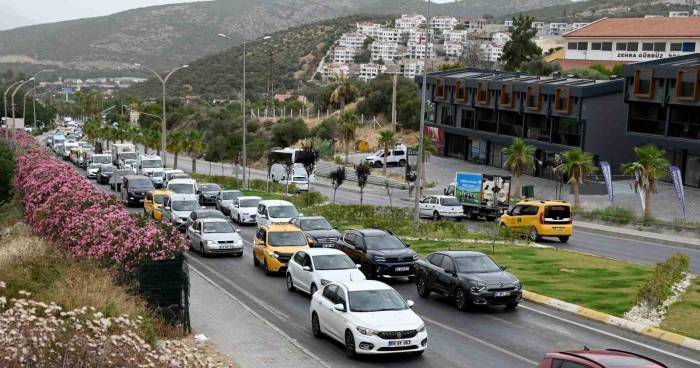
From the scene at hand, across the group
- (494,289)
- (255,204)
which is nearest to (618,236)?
(255,204)

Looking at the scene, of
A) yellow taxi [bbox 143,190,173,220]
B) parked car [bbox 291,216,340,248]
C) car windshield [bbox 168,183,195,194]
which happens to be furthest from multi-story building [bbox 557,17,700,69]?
parked car [bbox 291,216,340,248]

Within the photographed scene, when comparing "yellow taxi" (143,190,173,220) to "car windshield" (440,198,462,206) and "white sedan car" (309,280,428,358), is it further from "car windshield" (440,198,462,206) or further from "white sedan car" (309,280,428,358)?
"white sedan car" (309,280,428,358)

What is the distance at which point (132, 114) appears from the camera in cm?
13450

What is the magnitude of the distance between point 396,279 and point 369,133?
76804mm

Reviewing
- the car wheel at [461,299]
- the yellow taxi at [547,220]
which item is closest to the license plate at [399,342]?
the car wheel at [461,299]

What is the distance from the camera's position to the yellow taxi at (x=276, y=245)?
25672mm

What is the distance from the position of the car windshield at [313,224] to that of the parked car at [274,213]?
313cm

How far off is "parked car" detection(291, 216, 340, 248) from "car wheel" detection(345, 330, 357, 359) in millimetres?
12753

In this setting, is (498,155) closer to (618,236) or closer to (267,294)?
(618,236)

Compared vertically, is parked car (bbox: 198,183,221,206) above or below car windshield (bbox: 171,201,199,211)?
below

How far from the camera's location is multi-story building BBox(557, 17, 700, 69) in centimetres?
9188

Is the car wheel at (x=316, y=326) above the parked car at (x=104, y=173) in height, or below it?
above

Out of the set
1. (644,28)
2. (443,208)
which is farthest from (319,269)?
(644,28)

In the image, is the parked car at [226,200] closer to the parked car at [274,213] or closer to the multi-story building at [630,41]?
the parked car at [274,213]
